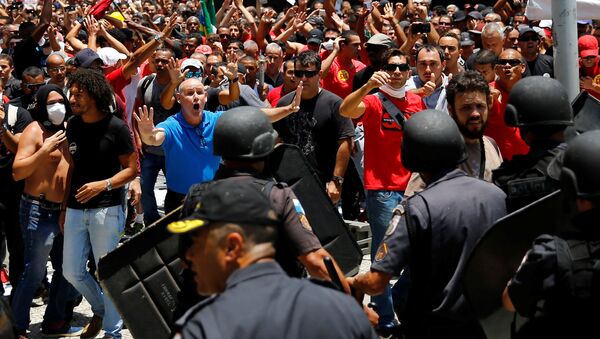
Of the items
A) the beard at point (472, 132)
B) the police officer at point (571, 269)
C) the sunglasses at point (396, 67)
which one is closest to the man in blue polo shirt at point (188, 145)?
the sunglasses at point (396, 67)

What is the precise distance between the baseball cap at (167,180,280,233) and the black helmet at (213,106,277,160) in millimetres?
1424

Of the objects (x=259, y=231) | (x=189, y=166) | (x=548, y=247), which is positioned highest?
(x=259, y=231)

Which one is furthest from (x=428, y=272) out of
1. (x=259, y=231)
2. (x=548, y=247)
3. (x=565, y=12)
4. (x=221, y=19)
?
(x=221, y=19)

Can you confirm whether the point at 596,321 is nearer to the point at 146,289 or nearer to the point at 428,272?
the point at 428,272

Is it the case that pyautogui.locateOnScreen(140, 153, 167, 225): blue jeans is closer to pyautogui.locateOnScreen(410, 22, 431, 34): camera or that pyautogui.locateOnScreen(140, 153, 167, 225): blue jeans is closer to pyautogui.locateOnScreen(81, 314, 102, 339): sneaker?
pyautogui.locateOnScreen(81, 314, 102, 339): sneaker

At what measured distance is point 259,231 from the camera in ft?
9.07

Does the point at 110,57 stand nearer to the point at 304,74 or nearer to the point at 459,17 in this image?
the point at 304,74

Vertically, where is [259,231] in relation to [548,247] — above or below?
above

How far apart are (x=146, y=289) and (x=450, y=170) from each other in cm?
178

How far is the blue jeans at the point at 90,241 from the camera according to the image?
6.37m

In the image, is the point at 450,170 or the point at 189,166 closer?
the point at 450,170

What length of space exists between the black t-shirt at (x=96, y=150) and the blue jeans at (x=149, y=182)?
2174 mm

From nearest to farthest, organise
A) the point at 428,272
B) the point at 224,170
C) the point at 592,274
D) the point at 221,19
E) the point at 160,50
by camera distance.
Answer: the point at 592,274
the point at 428,272
the point at 224,170
the point at 160,50
the point at 221,19

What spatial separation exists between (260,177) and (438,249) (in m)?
0.89
